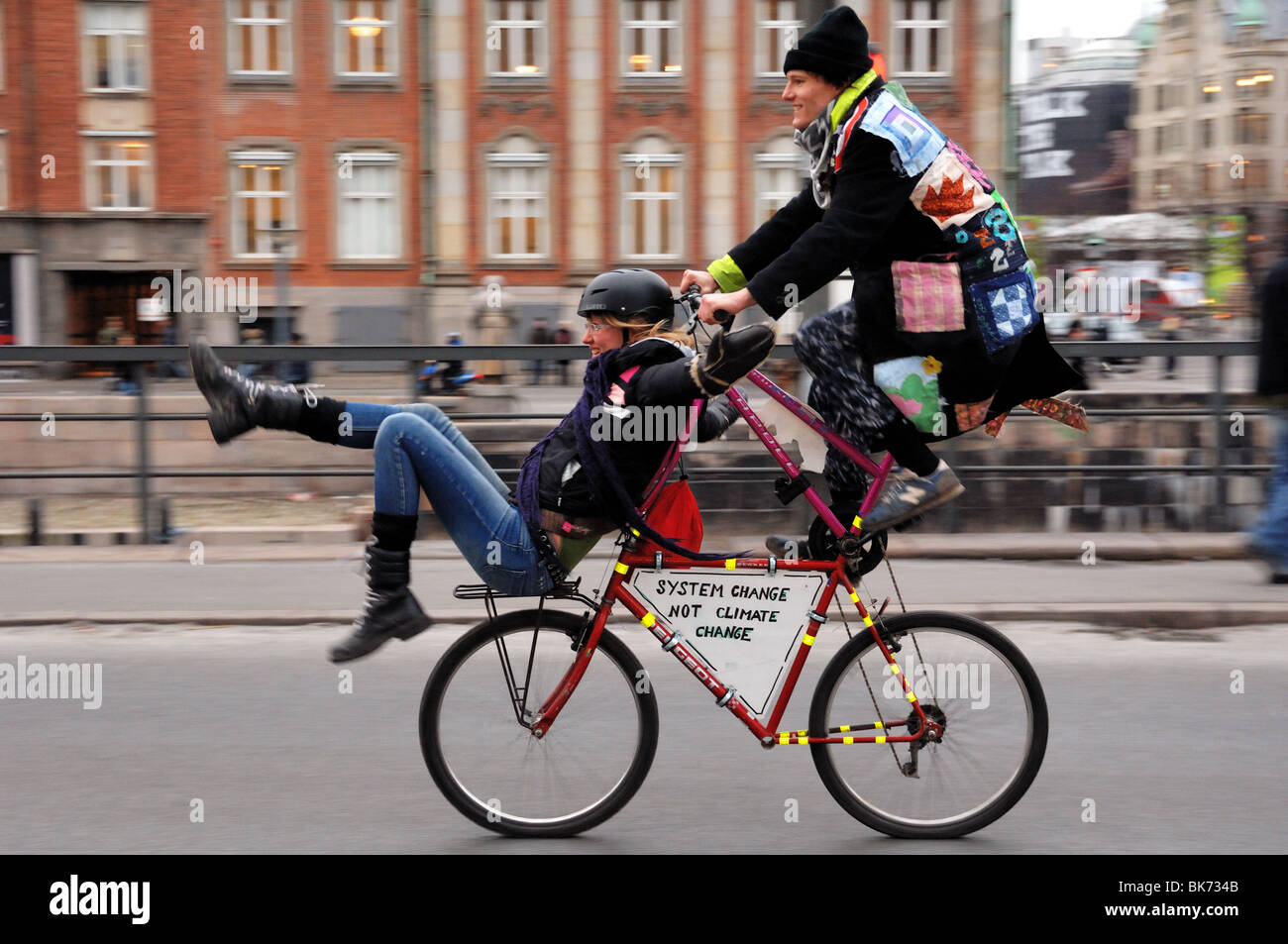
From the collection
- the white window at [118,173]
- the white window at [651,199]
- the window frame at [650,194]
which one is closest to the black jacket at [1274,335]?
the window frame at [650,194]

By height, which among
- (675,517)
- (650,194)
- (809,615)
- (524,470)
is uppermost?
(650,194)

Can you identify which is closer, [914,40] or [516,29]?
[516,29]

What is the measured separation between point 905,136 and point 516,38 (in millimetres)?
29918

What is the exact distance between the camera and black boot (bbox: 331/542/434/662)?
418 cm

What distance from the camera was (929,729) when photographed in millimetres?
4289

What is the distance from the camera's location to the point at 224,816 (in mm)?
4508

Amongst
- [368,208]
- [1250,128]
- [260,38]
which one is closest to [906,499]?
[368,208]

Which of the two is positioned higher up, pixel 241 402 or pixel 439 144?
pixel 439 144

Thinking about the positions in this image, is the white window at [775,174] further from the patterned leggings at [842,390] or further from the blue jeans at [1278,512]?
the patterned leggings at [842,390]

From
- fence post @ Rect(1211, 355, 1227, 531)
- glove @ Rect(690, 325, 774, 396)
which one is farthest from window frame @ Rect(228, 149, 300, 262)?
glove @ Rect(690, 325, 774, 396)

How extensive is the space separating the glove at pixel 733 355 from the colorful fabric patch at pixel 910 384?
573mm

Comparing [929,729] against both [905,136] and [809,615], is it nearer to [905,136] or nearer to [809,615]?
[809,615]

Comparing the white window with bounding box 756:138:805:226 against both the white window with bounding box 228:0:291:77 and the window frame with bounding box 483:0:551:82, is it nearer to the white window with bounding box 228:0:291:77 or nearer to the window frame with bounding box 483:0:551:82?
the window frame with bounding box 483:0:551:82
